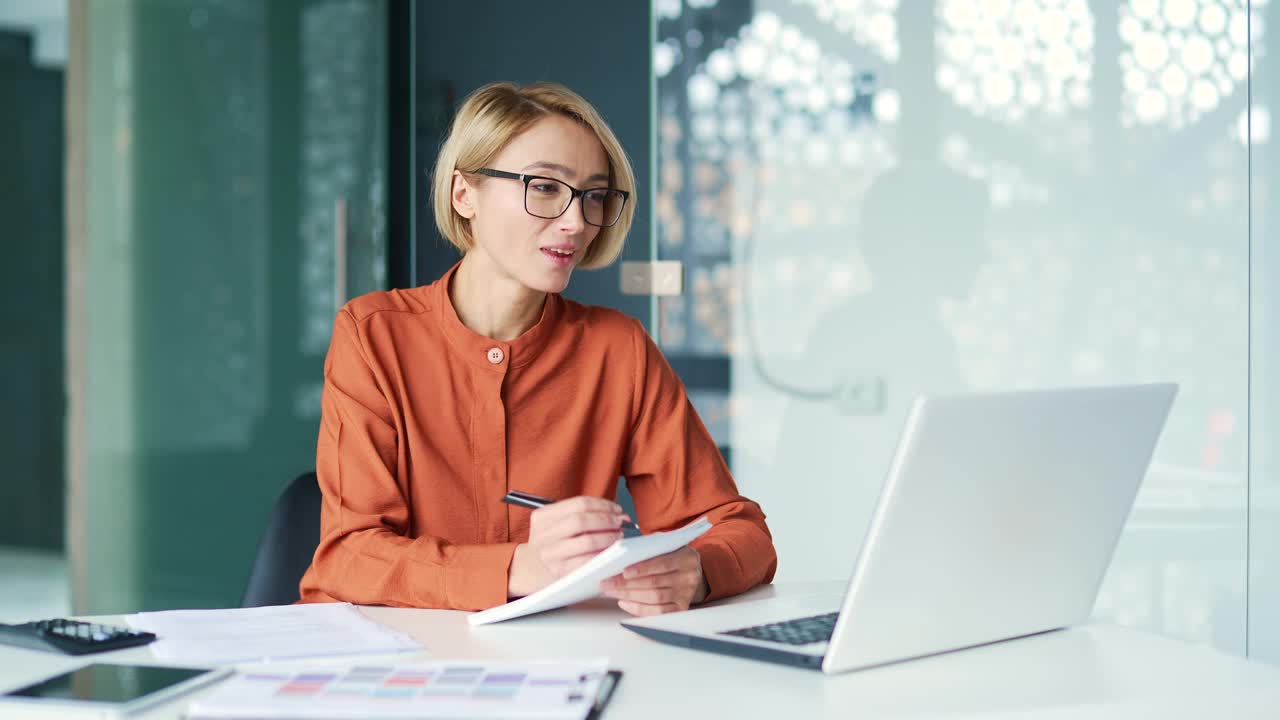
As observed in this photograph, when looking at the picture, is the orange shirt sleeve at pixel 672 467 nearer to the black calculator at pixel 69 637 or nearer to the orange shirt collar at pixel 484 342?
the orange shirt collar at pixel 484 342

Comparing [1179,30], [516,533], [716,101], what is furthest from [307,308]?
[1179,30]

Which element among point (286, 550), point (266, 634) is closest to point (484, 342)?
point (286, 550)

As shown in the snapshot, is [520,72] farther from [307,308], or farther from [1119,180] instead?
[1119,180]

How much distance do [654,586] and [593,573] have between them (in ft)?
0.61

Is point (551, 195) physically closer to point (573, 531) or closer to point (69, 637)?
point (573, 531)

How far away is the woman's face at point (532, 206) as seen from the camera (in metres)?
1.76

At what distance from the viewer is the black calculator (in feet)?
3.70

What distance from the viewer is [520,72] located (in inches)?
143

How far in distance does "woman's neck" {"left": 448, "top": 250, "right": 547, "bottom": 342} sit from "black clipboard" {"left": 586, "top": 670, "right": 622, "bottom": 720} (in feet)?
2.81

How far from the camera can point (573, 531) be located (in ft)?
4.20

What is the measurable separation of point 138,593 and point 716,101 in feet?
6.65

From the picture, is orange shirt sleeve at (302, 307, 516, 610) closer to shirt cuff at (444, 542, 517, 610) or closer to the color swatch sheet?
shirt cuff at (444, 542, 517, 610)

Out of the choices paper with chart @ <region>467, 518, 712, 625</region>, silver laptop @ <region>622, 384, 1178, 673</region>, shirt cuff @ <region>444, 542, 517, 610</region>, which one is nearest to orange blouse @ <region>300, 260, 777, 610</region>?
shirt cuff @ <region>444, 542, 517, 610</region>

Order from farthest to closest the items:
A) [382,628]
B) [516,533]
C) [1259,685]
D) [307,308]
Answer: [307,308] → [516,533] → [382,628] → [1259,685]
